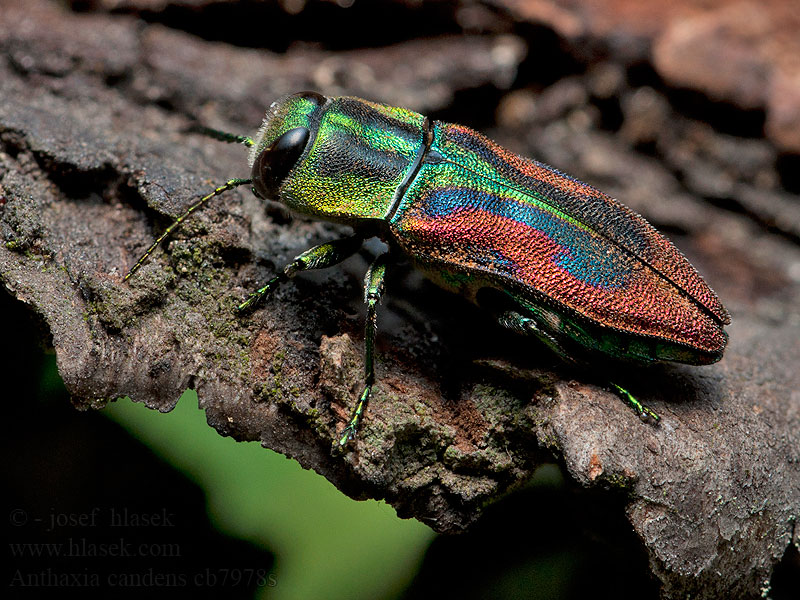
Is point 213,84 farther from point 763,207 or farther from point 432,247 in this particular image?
point 763,207

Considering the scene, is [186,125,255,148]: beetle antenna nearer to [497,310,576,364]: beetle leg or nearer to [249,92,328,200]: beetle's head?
[249,92,328,200]: beetle's head

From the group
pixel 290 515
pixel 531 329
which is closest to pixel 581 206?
pixel 531 329

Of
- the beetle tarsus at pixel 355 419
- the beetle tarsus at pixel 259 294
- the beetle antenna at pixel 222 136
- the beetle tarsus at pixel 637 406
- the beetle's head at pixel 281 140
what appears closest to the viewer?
the beetle tarsus at pixel 355 419

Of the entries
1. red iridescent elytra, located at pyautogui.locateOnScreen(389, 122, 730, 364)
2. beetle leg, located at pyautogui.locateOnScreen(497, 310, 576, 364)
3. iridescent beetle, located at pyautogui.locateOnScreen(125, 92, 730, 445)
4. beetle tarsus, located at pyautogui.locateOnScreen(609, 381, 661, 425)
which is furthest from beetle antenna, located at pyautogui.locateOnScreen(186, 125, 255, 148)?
beetle tarsus, located at pyautogui.locateOnScreen(609, 381, 661, 425)

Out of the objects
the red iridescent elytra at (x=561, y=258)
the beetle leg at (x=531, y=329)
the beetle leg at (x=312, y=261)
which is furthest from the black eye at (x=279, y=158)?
the beetle leg at (x=531, y=329)

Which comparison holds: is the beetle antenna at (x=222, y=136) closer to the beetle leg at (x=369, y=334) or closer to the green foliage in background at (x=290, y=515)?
the beetle leg at (x=369, y=334)
